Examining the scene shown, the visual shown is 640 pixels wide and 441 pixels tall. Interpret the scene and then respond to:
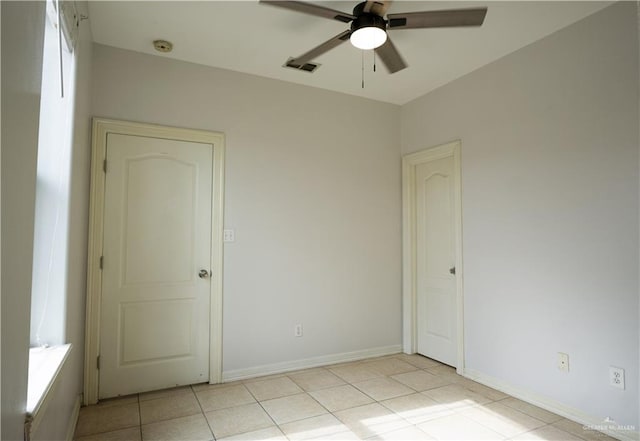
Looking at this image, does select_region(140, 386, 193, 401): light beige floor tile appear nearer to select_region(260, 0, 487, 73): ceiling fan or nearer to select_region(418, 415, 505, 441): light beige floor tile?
select_region(418, 415, 505, 441): light beige floor tile

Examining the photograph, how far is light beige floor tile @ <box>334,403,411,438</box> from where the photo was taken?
2488 millimetres

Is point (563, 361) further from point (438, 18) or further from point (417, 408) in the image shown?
point (438, 18)

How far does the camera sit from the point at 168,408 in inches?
111

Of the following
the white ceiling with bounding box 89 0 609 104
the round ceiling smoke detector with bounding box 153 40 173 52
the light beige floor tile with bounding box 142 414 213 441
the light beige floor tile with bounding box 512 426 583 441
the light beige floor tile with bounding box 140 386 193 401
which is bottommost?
the light beige floor tile with bounding box 142 414 213 441

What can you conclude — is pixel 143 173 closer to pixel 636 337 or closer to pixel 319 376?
pixel 319 376

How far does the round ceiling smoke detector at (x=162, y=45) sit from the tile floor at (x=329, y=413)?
2.76 meters

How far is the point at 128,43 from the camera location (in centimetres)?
301

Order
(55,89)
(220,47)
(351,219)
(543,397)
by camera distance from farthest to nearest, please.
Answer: (351,219) → (220,47) → (543,397) → (55,89)

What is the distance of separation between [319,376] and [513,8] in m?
3.23

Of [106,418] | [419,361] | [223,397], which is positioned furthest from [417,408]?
[106,418]

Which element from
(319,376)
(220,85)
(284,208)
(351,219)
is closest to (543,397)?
(319,376)

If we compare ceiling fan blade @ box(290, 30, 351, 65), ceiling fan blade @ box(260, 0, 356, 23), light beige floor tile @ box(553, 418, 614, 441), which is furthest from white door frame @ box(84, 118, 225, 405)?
light beige floor tile @ box(553, 418, 614, 441)

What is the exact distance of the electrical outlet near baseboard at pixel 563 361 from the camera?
2.69 metres

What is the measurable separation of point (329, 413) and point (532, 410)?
1.48 metres
